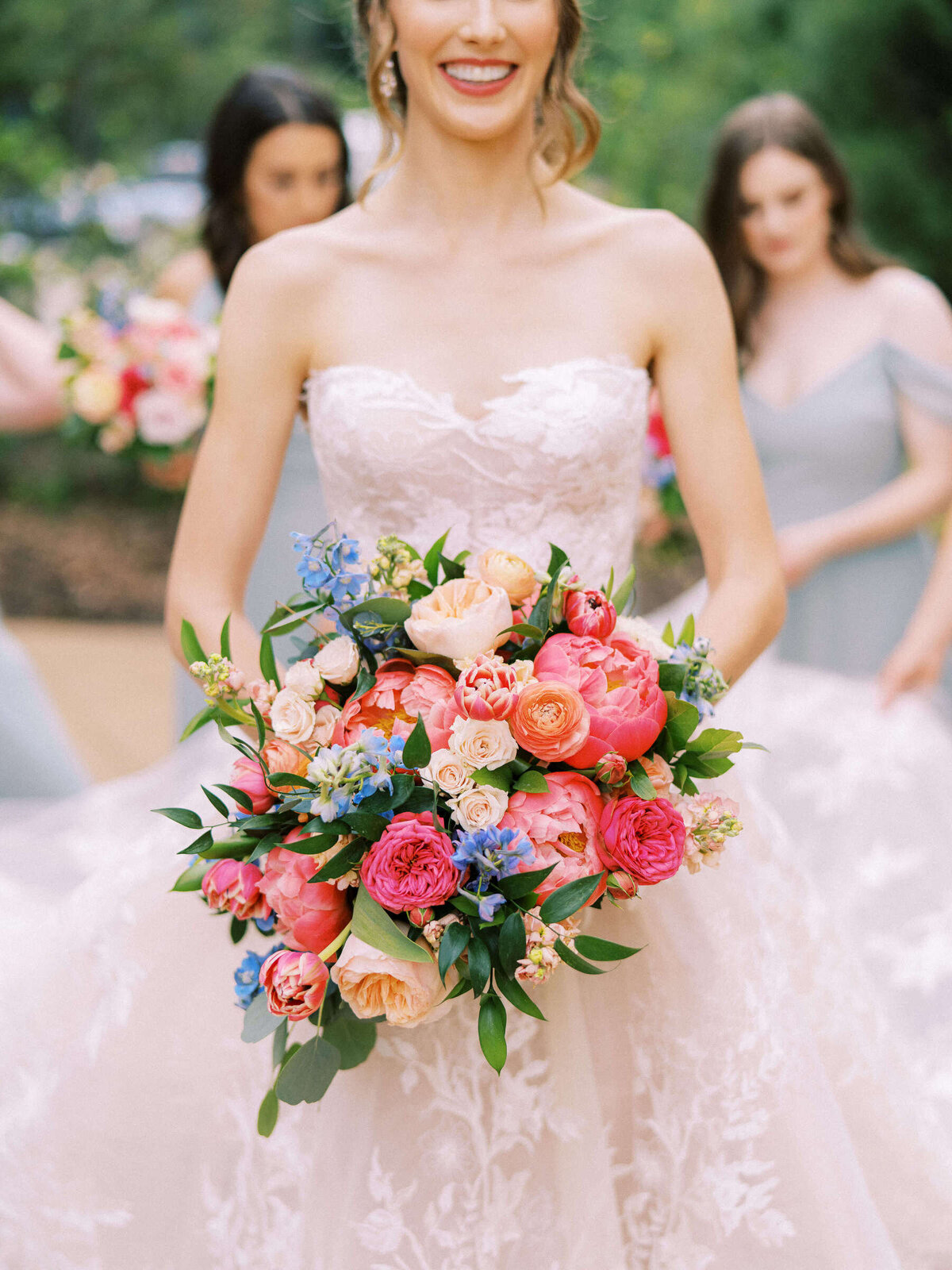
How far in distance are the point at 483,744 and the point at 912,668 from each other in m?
2.33

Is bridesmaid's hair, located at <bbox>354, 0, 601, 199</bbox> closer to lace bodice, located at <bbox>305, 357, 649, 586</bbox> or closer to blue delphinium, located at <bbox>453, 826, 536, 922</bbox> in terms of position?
lace bodice, located at <bbox>305, 357, 649, 586</bbox>

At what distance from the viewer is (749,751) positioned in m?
3.54

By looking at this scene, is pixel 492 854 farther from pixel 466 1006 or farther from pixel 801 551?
pixel 801 551

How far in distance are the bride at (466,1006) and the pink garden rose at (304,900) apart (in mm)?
393

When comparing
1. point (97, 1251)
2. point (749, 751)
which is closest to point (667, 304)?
point (749, 751)

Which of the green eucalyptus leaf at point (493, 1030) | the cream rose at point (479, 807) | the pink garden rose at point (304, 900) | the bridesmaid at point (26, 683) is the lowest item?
the bridesmaid at point (26, 683)

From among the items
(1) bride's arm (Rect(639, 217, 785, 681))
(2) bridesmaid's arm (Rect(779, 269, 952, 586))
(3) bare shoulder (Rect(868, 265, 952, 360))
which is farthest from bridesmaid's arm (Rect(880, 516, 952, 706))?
(1) bride's arm (Rect(639, 217, 785, 681))

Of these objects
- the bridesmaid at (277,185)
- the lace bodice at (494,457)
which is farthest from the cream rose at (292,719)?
the bridesmaid at (277,185)

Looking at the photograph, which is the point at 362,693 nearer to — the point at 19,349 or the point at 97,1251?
the point at 97,1251

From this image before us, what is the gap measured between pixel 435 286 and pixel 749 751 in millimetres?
1692

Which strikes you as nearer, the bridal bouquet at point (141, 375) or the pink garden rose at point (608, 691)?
the pink garden rose at point (608, 691)

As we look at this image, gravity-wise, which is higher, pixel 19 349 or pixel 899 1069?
pixel 19 349

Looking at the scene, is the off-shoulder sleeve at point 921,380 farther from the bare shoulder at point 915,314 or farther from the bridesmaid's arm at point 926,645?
the bridesmaid's arm at point 926,645

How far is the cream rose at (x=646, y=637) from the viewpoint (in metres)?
1.84
